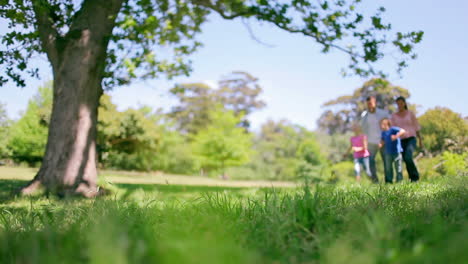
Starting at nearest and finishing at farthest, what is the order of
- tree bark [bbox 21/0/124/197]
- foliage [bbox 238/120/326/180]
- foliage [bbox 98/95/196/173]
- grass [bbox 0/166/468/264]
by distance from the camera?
grass [bbox 0/166/468/264] → tree bark [bbox 21/0/124/197] → foliage [bbox 98/95/196/173] → foliage [bbox 238/120/326/180]

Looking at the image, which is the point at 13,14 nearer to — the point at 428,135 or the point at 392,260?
the point at 392,260

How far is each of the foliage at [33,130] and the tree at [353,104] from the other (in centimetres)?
2972

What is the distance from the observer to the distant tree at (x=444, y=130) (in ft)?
35.6

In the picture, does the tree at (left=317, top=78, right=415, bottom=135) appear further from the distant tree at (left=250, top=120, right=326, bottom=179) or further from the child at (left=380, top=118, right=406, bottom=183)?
the child at (left=380, top=118, right=406, bottom=183)

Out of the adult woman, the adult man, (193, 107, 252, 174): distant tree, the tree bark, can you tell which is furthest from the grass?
(193, 107, 252, 174): distant tree

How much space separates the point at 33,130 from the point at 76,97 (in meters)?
18.6

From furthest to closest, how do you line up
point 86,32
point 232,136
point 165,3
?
1. point 232,136
2. point 165,3
3. point 86,32

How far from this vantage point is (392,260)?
112cm

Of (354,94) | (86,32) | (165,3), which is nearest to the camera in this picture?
(86,32)

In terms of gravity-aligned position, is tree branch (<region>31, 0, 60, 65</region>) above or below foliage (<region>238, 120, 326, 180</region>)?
above

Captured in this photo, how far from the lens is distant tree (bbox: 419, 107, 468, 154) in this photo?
10.9 metres

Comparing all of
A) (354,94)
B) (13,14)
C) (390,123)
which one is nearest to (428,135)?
(390,123)

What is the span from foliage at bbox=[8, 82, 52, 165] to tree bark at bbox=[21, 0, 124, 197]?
1324 cm

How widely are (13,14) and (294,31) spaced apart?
611cm
